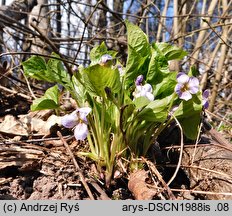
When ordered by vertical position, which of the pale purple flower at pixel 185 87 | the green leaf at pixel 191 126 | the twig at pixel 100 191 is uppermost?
the pale purple flower at pixel 185 87

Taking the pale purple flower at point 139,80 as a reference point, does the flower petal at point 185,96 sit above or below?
below

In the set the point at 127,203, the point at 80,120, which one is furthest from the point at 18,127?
the point at 127,203

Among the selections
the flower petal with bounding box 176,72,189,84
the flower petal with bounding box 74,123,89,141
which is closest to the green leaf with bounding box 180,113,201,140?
the flower petal with bounding box 176,72,189,84

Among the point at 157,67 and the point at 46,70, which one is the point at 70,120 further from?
the point at 157,67

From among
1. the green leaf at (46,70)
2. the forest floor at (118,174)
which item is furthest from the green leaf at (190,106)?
the green leaf at (46,70)

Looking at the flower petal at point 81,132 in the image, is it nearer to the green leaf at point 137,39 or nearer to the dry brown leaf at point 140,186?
the dry brown leaf at point 140,186

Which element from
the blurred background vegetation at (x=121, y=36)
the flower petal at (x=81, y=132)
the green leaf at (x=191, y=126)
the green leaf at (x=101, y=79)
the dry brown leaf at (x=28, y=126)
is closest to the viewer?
the green leaf at (x=101, y=79)
